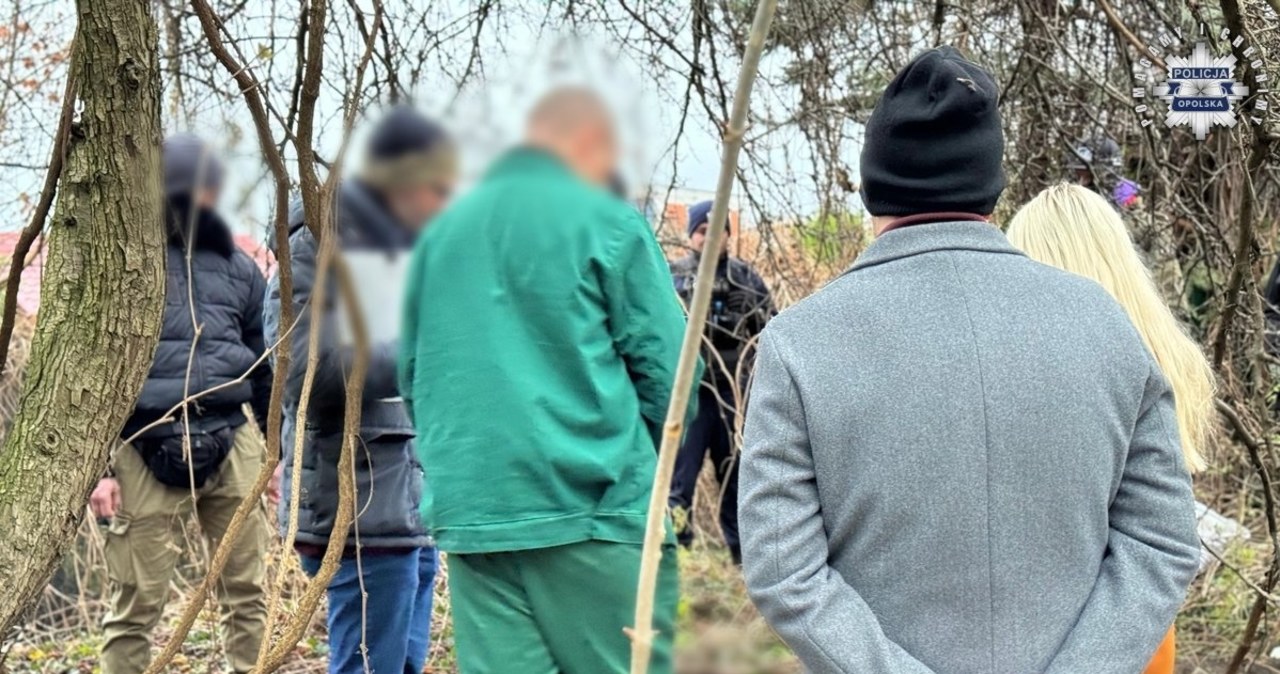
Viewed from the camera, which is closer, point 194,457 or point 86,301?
point 86,301

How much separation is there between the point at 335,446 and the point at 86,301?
87cm

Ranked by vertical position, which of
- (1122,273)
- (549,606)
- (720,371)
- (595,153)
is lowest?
(720,371)

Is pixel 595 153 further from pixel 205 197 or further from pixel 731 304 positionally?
pixel 731 304

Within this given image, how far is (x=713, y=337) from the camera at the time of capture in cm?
521

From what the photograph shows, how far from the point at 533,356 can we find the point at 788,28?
7.42 ft

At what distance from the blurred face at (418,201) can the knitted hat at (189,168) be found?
1100mm

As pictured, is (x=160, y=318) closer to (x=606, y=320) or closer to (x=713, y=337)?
(x=606, y=320)

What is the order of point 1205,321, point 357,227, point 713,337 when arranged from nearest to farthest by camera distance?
point 357,227 < point 1205,321 < point 713,337

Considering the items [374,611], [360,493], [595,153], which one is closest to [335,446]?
[360,493]

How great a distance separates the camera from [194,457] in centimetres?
339

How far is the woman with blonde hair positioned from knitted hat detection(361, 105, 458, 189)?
1.28 meters

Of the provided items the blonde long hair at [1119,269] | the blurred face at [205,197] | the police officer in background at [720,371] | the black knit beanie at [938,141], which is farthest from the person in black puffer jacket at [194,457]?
the black knit beanie at [938,141]

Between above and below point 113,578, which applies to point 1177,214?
above

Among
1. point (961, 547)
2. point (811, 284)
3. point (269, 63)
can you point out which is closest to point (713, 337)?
point (811, 284)
